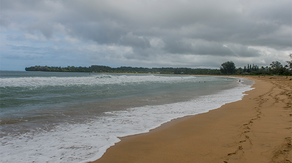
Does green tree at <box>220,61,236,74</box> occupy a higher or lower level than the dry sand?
higher

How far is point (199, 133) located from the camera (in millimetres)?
4645

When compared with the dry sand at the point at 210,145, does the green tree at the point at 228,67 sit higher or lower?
higher

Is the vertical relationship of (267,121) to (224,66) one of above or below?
below

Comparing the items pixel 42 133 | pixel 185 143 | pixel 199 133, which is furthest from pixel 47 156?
pixel 199 133

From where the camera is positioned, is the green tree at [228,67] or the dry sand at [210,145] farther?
the green tree at [228,67]

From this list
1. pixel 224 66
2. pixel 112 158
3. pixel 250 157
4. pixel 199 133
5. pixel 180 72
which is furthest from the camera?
pixel 180 72

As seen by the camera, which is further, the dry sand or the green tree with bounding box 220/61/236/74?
the green tree with bounding box 220/61/236/74

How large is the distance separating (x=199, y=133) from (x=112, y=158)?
265 centimetres

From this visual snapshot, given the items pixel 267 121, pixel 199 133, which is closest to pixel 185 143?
pixel 199 133

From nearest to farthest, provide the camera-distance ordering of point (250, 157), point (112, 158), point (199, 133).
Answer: point (250, 157), point (112, 158), point (199, 133)

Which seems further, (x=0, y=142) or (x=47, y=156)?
(x=0, y=142)

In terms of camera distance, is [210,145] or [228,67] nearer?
[210,145]

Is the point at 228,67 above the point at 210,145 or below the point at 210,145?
above

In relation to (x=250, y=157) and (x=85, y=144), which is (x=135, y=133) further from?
(x=250, y=157)
